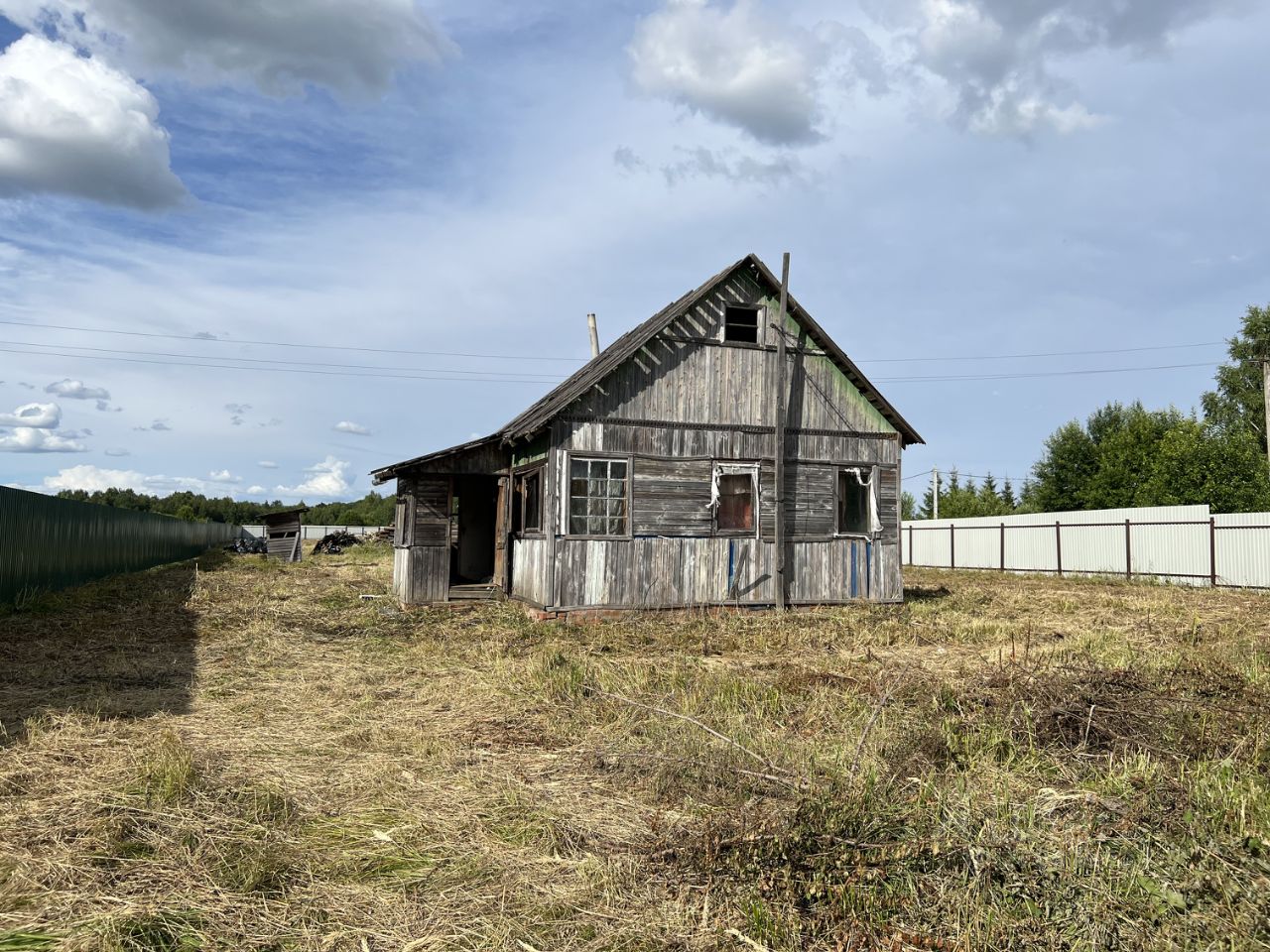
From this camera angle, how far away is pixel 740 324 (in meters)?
16.0

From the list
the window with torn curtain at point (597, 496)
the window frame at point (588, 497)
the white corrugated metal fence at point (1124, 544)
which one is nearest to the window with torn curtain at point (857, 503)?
the window frame at point (588, 497)

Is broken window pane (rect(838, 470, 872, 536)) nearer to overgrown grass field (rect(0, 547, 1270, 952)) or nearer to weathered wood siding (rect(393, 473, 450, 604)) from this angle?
overgrown grass field (rect(0, 547, 1270, 952))

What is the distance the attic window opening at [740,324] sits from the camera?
1595 centimetres

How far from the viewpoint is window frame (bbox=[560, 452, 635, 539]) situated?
1449cm

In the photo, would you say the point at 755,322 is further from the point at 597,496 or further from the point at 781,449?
the point at 597,496

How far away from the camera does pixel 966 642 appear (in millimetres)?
12172

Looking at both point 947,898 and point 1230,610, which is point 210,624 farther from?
point 1230,610

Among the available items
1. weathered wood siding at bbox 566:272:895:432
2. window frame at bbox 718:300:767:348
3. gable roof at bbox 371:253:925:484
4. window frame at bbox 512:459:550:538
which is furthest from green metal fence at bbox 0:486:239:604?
window frame at bbox 718:300:767:348

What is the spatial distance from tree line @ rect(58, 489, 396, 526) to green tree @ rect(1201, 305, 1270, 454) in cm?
6830

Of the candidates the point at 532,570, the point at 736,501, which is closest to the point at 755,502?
the point at 736,501

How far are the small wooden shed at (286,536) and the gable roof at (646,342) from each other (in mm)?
19228

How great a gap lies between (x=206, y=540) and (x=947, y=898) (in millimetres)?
49760

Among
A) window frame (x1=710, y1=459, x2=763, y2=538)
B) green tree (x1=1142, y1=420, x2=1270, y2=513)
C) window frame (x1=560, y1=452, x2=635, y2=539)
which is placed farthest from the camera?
green tree (x1=1142, y1=420, x2=1270, y2=513)

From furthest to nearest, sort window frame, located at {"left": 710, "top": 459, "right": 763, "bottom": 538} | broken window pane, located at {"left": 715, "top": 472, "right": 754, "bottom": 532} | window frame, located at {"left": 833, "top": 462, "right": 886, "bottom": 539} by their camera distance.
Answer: window frame, located at {"left": 833, "top": 462, "right": 886, "bottom": 539} → broken window pane, located at {"left": 715, "top": 472, "right": 754, "bottom": 532} → window frame, located at {"left": 710, "top": 459, "right": 763, "bottom": 538}
